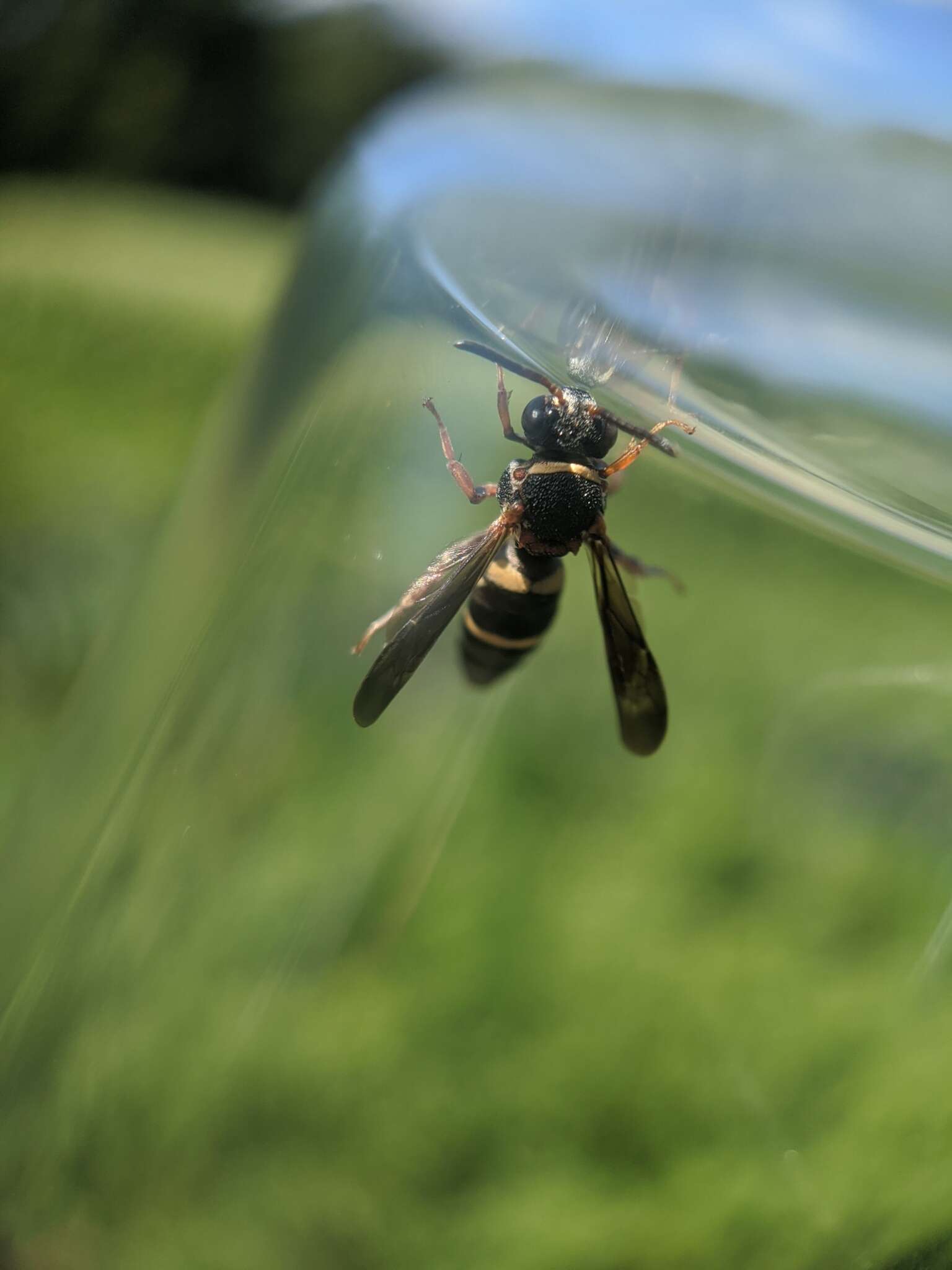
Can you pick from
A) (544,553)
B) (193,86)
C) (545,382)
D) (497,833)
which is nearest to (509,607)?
(544,553)

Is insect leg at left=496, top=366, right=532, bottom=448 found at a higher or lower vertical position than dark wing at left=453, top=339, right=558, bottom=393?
lower

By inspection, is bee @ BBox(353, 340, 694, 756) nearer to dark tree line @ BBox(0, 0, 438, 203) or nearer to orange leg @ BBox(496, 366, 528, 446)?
orange leg @ BBox(496, 366, 528, 446)

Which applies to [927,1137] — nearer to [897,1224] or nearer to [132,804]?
[897,1224]

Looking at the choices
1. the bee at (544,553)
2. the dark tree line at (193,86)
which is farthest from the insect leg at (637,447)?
the dark tree line at (193,86)

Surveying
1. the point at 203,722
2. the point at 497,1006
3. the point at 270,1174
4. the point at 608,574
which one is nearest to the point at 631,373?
the point at 608,574

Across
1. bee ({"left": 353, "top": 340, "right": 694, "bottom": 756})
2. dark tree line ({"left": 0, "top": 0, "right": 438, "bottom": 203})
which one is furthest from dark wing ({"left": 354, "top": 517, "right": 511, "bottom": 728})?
dark tree line ({"left": 0, "top": 0, "right": 438, "bottom": 203})

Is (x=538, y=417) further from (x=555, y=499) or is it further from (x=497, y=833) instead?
(x=497, y=833)

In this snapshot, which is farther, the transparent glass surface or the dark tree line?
the dark tree line
